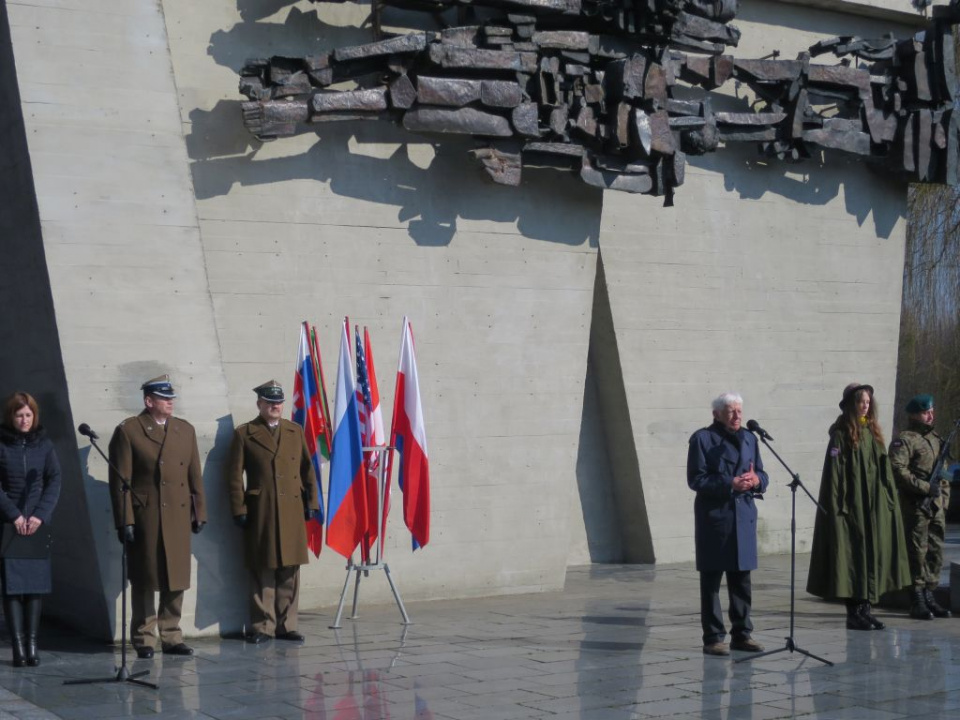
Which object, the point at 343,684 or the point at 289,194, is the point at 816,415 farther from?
the point at 343,684

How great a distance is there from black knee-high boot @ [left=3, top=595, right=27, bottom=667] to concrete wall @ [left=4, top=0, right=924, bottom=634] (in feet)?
2.28

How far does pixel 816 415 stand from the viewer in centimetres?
1270

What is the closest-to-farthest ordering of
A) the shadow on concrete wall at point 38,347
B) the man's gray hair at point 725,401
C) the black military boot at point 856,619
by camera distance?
the man's gray hair at point 725,401 → the shadow on concrete wall at point 38,347 → the black military boot at point 856,619

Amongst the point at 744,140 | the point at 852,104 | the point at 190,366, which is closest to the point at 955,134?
the point at 852,104

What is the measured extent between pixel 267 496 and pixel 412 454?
1.17 metres

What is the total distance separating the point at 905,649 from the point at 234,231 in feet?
17.6

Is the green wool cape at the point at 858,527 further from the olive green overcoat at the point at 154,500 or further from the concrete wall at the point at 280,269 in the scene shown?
the olive green overcoat at the point at 154,500

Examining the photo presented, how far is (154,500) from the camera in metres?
7.70

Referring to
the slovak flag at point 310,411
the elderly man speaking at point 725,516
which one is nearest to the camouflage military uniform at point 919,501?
the elderly man speaking at point 725,516

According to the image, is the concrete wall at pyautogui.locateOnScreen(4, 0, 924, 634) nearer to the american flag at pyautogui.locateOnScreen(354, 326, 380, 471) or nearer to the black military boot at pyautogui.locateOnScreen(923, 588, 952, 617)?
the american flag at pyautogui.locateOnScreen(354, 326, 380, 471)

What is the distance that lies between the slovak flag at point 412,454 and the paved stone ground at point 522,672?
0.69 m

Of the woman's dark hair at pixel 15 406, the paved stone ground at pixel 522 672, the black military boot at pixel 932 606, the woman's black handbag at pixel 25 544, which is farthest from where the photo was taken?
the black military boot at pixel 932 606

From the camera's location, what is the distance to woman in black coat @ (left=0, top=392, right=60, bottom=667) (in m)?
7.26

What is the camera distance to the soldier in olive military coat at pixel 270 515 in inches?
322
